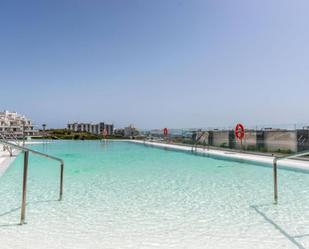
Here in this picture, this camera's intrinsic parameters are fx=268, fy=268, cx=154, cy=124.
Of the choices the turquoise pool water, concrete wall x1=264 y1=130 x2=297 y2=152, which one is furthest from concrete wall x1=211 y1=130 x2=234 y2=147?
the turquoise pool water

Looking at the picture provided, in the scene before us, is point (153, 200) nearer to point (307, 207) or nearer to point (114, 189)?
point (114, 189)

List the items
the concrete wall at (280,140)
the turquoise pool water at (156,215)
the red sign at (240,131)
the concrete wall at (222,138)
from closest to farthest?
the turquoise pool water at (156,215) → the concrete wall at (280,140) → the red sign at (240,131) → the concrete wall at (222,138)

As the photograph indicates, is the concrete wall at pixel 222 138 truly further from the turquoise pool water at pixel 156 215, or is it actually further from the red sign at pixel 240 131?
the turquoise pool water at pixel 156 215

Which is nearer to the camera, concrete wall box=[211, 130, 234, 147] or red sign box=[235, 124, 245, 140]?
red sign box=[235, 124, 245, 140]

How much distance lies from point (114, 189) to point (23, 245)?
328cm

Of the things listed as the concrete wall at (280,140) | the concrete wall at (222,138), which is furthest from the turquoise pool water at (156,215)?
the concrete wall at (222,138)

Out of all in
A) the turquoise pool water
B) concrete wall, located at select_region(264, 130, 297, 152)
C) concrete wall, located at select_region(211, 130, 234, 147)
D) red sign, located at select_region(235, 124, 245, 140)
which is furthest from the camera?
concrete wall, located at select_region(211, 130, 234, 147)

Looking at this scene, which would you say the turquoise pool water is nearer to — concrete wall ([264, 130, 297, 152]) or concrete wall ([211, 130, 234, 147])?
concrete wall ([264, 130, 297, 152])

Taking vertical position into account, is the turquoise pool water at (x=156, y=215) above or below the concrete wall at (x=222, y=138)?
below

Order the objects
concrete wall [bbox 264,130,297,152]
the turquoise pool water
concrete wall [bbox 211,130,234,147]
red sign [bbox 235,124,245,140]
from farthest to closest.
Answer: concrete wall [bbox 211,130,234,147], red sign [bbox 235,124,245,140], concrete wall [bbox 264,130,297,152], the turquoise pool water

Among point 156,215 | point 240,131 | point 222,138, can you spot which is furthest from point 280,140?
point 156,215

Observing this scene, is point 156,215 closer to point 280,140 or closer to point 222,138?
point 280,140

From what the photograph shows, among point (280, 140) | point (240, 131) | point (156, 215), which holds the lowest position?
point (156, 215)

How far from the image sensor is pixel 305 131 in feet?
42.7
